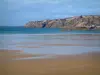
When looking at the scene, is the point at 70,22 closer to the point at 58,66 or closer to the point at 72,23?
→ the point at 72,23

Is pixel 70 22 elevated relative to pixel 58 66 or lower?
elevated

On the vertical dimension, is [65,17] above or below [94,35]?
above

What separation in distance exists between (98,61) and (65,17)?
647 millimetres

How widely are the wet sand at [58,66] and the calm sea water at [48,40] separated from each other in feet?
0.28

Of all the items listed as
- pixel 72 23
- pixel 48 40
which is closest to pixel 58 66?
pixel 48 40

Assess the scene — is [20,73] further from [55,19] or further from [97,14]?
[97,14]

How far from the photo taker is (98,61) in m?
2.30

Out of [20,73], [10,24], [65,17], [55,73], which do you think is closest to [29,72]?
[20,73]

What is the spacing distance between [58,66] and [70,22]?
536 mm

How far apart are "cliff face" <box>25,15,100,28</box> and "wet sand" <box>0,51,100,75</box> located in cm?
36

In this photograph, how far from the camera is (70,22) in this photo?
2312 mm

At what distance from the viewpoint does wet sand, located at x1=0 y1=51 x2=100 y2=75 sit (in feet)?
7.36

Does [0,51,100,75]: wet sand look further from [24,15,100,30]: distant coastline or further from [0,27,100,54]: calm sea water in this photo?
[24,15,100,30]: distant coastline

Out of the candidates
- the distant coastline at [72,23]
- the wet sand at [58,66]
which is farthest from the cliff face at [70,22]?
the wet sand at [58,66]
